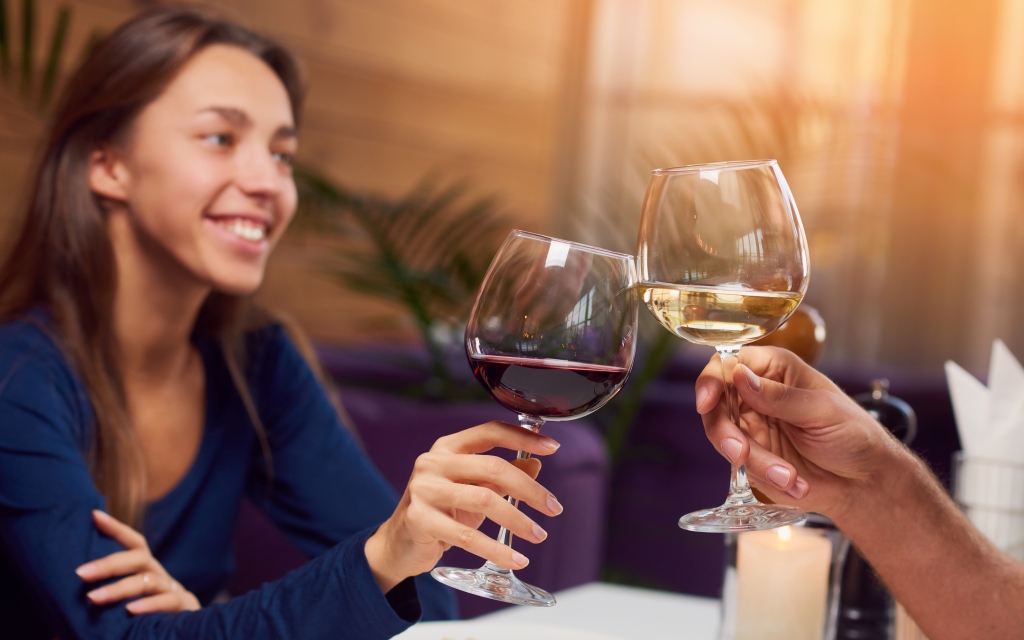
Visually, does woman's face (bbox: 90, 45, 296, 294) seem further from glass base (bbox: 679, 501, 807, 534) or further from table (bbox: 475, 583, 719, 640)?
glass base (bbox: 679, 501, 807, 534)

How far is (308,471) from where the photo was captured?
4.94 feet

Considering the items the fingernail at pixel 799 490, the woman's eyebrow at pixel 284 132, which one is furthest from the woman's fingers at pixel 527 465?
the woman's eyebrow at pixel 284 132

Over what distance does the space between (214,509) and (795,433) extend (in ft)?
2.99

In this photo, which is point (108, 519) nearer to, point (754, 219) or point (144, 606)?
point (144, 606)

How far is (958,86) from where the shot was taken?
516 centimetres

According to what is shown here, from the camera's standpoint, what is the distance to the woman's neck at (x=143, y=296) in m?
1.44

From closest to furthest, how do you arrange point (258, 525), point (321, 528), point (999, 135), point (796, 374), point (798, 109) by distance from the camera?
1. point (796, 374)
2. point (321, 528)
3. point (258, 525)
4. point (798, 109)
5. point (999, 135)

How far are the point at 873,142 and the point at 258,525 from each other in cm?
419

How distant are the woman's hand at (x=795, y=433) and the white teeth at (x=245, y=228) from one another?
760 mm

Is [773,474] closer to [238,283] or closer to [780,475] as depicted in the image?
[780,475]

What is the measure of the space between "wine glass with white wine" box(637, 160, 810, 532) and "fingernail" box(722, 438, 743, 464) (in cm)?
4

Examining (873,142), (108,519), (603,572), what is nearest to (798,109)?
(603,572)

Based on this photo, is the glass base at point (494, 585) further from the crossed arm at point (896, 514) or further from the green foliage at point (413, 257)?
the green foliage at point (413, 257)

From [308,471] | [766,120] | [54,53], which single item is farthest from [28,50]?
[766,120]
